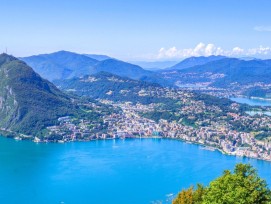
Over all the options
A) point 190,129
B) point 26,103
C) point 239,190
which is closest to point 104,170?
point 190,129

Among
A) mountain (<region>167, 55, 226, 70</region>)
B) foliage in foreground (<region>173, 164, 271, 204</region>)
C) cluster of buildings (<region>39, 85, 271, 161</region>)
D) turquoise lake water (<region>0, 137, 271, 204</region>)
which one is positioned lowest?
turquoise lake water (<region>0, 137, 271, 204</region>)

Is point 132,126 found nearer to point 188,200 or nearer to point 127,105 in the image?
point 127,105

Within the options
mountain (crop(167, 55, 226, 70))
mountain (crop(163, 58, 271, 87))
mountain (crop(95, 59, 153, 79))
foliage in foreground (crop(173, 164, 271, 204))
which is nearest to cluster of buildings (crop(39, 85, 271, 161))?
foliage in foreground (crop(173, 164, 271, 204))

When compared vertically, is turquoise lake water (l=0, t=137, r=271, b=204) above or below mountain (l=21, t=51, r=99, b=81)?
below

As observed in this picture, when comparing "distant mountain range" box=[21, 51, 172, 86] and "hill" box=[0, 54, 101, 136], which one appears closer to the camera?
"hill" box=[0, 54, 101, 136]

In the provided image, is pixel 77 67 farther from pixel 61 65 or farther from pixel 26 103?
pixel 26 103

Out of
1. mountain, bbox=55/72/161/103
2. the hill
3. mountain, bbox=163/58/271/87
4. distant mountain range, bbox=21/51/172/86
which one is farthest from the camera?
distant mountain range, bbox=21/51/172/86

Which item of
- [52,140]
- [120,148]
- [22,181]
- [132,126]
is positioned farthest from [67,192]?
[132,126]

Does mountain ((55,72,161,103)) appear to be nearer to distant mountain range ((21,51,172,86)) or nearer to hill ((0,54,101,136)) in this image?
hill ((0,54,101,136))
